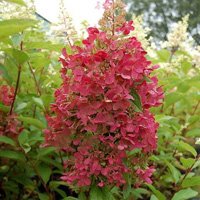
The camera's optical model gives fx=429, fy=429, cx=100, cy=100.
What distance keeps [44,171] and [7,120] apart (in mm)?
238

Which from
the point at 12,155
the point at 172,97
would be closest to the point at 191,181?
the point at 172,97

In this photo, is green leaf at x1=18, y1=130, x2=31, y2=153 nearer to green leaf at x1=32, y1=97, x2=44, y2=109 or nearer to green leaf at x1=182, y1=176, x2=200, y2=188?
green leaf at x1=32, y1=97, x2=44, y2=109

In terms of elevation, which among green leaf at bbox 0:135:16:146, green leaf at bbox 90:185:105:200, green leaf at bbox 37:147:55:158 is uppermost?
green leaf at bbox 0:135:16:146

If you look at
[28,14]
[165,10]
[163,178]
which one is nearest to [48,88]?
[28,14]

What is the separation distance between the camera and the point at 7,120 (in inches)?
59.6

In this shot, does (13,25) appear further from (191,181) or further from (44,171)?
(191,181)

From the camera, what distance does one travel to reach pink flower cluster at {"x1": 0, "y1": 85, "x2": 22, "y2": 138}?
4.95 ft

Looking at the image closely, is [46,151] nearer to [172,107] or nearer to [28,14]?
[28,14]

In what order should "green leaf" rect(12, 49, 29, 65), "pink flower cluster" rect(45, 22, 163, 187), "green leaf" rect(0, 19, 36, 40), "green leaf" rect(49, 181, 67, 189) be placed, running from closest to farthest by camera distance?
"pink flower cluster" rect(45, 22, 163, 187) < "green leaf" rect(0, 19, 36, 40) < "green leaf" rect(12, 49, 29, 65) < "green leaf" rect(49, 181, 67, 189)

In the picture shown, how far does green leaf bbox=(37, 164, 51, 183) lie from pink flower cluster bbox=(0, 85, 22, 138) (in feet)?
0.56

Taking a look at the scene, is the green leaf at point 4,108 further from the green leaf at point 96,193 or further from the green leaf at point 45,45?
the green leaf at point 96,193

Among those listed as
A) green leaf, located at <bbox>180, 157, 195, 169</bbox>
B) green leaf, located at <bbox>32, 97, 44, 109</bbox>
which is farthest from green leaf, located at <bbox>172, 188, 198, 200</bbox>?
green leaf, located at <bbox>32, 97, 44, 109</bbox>

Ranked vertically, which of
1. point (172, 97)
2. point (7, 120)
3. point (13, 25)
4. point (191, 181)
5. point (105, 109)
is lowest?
point (191, 181)

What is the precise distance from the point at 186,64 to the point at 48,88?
90cm
